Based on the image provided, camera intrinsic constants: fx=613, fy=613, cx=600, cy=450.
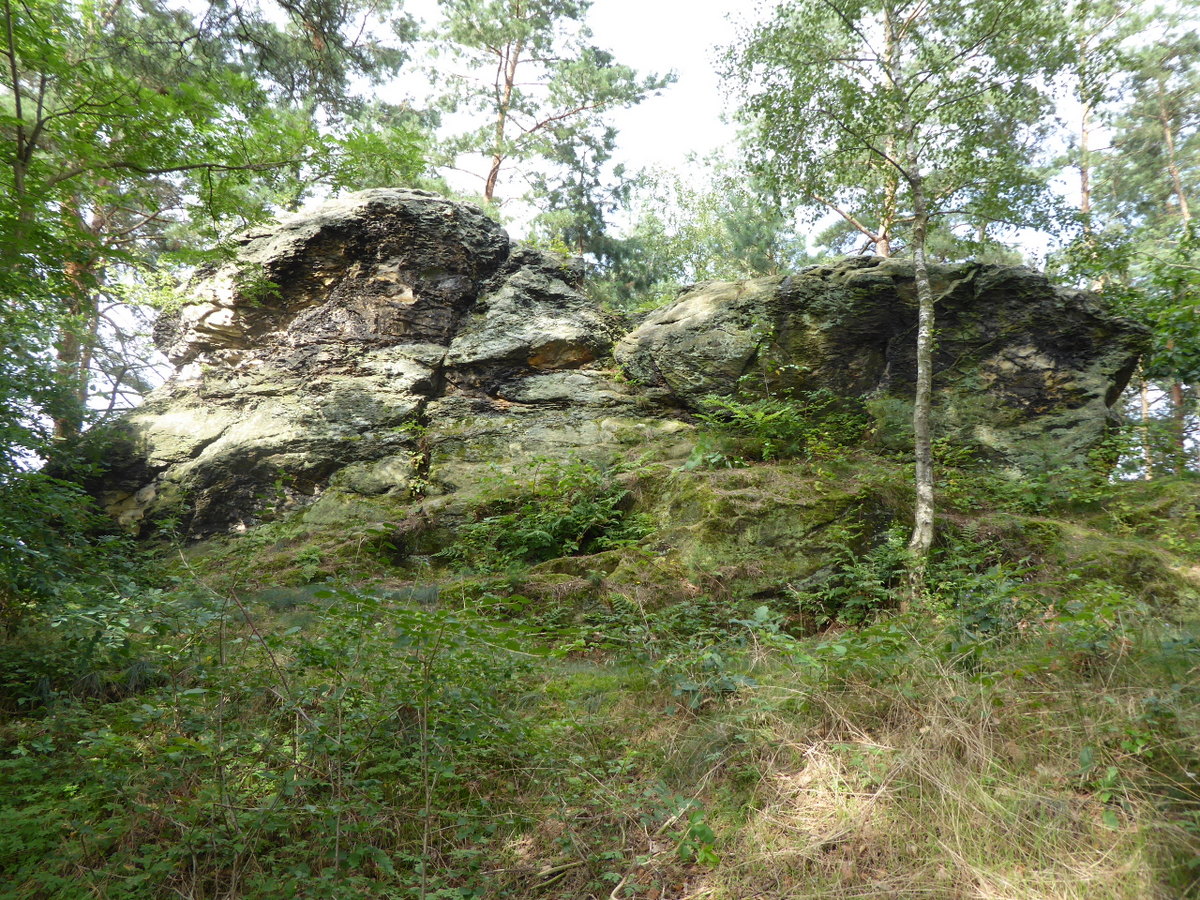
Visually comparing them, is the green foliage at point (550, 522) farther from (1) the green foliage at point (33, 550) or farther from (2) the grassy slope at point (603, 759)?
(1) the green foliage at point (33, 550)

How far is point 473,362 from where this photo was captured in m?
11.1

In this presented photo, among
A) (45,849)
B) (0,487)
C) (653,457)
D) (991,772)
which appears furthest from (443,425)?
(991,772)

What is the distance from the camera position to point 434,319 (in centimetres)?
1160

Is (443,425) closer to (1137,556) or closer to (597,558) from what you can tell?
(597,558)

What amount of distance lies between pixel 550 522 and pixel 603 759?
4771 mm

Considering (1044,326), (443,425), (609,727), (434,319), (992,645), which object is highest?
(434,319)

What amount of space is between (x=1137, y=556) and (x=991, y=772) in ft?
16.9

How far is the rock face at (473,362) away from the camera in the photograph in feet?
31.9

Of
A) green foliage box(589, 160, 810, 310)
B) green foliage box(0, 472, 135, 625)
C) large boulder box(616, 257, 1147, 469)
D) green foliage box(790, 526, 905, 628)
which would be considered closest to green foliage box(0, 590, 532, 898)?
green foliage box(0, 472, 135, 625)

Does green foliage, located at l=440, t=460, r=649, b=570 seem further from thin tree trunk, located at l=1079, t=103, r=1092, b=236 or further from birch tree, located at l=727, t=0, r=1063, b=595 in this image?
thin tree trunk, located at l=1079, t=103, r=1092, b=236

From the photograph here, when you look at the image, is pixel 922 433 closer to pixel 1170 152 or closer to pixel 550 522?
pixel 550 522

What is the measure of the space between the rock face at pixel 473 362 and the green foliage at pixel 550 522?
0.80 m

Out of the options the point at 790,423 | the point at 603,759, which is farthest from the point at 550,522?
the point at 603,759

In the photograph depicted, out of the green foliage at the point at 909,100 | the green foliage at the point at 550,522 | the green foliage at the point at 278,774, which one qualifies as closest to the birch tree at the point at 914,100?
the green foliage at the point at 909,100
